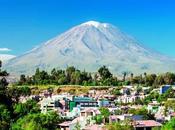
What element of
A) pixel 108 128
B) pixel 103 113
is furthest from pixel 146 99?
pixel 108 128

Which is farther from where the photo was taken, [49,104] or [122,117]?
[49,104]

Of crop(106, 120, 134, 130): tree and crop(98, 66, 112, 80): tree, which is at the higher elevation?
crop(98, 66, 112, 80): tree

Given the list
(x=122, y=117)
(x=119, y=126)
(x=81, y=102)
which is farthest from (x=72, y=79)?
(x=119, y=126)

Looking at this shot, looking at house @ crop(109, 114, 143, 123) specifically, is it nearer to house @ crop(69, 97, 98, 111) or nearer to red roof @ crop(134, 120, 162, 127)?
red roof @ crop(134, 120, 162, 127)

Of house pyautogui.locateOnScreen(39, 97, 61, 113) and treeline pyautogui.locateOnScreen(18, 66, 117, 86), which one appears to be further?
treeline pyautogui.locateOnScreen(18, 66, 117, 86)

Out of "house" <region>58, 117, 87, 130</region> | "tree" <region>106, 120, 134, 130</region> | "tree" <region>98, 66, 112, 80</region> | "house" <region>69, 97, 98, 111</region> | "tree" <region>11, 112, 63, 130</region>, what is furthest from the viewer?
"tree" <region>98, 66, 112, 80</region>

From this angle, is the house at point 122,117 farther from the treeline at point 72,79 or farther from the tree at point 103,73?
the tree at point 103,73

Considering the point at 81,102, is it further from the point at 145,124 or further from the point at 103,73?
the point at 145,124

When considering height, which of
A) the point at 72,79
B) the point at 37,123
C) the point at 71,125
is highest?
the point at 72,79

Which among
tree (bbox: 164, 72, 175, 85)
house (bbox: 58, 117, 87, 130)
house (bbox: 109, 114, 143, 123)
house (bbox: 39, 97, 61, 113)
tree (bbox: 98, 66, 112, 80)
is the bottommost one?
house (bbox: 58, 117, 87, 130)

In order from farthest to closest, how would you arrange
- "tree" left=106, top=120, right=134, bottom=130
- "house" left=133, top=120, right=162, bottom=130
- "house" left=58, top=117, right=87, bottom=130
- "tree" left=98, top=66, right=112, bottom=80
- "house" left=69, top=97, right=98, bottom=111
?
"tree" left=98, top=66, right=112, bottom=80, "house" left=69, top=97, right=98, bottom=111, "house" left=58, top=117, right=87, bottom=130, "house" left=133, top=120, right=162, bottom=130, "tree" left=106, top=120, right=134, bottom=130

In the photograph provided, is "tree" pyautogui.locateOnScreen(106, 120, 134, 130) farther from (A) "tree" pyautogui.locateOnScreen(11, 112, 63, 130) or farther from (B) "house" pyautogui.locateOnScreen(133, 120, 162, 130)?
(A) "tree" pyautogui.locateOnScreen(11, 112, 63, 130)

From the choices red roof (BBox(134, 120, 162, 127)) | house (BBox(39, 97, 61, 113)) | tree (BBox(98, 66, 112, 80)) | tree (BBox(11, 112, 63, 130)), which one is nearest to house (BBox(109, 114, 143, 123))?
red roof (BBox(134, 120, 162, 127))
